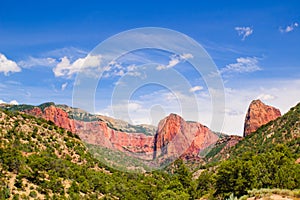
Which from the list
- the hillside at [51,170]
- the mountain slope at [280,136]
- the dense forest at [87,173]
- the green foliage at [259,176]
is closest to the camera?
the green foliage at [259,176]

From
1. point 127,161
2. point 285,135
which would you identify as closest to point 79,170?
point 127,161

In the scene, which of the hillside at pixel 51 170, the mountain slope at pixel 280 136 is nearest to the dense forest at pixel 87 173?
the hillside at pixel 51 170

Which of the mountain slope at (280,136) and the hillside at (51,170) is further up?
the mountain slope at (280,136)

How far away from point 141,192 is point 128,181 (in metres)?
13.4

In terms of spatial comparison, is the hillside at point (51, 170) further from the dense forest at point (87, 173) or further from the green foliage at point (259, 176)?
the green foliage at point (259, 176)

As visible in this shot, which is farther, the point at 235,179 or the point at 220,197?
the point at 220,197

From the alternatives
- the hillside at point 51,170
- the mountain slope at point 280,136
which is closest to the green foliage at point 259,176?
the hillside at point 51,170

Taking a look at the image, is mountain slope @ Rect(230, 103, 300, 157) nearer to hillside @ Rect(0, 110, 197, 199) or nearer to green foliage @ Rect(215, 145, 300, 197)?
hillside @ Rect(0, 110, 197, 199)

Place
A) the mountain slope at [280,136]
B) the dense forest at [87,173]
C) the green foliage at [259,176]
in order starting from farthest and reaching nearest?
the mountain slope at [280,136]
the dense forest at [87,173]
the green foliage at [259,176]

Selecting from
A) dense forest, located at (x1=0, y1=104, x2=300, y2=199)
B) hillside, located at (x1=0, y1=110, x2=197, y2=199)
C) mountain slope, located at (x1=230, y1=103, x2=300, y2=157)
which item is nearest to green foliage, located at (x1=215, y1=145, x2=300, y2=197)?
dense forest, located at (x1=0, y1=104, x2=300, y2=199)

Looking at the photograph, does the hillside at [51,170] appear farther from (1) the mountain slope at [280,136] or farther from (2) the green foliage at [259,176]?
(1) the mountain slope at [280,136]

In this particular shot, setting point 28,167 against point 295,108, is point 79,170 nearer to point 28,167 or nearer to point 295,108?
point 28,167

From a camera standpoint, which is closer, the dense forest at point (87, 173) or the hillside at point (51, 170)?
the dense forest at point (87, 173)

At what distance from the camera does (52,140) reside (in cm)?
7956
